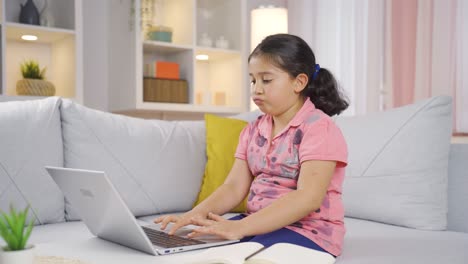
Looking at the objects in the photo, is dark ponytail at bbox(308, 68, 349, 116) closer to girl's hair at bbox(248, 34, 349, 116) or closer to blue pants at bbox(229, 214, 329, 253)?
girl's hair at bbox(248, 34, 349, 116)

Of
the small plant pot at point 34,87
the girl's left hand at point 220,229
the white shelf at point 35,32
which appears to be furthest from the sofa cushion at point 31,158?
the white shelf at point 35,32

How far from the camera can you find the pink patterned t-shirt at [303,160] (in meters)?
1.21

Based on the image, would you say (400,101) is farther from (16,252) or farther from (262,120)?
(16,252)

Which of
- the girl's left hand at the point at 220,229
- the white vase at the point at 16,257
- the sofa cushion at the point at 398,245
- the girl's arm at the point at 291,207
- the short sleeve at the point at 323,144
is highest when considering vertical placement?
the short sleeve at the point at 323,144

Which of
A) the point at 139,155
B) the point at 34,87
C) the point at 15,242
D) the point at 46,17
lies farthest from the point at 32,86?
the point at 15,242

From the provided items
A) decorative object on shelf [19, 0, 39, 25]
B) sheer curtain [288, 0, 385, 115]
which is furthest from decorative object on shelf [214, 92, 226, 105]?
decorative object on shelf [19, 0, 39, 25]

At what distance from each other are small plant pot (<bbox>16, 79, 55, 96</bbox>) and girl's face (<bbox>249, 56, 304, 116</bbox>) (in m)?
1.66

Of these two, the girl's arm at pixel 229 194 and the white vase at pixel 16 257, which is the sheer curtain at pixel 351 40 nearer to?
the girl's arm at pixel 229 194

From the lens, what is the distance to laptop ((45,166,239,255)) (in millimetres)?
971

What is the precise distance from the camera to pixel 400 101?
110 inches

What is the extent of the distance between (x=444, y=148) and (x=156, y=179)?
968 millimetres

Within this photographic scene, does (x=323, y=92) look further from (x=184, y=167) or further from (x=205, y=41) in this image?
(x=205, y=41)

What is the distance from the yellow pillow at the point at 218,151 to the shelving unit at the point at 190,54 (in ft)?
3.67

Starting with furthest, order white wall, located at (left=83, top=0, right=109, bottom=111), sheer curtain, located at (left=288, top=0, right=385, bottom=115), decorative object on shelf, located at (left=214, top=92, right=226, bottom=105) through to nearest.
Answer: decorative object on shelf, located at (left=214, top=92, right=226, bottom=105)
white wall, located at (left=83, top=0, right=109, bottom=111)
sheer curtain, located at (left=288, top=0, right=385, bottom=115)
